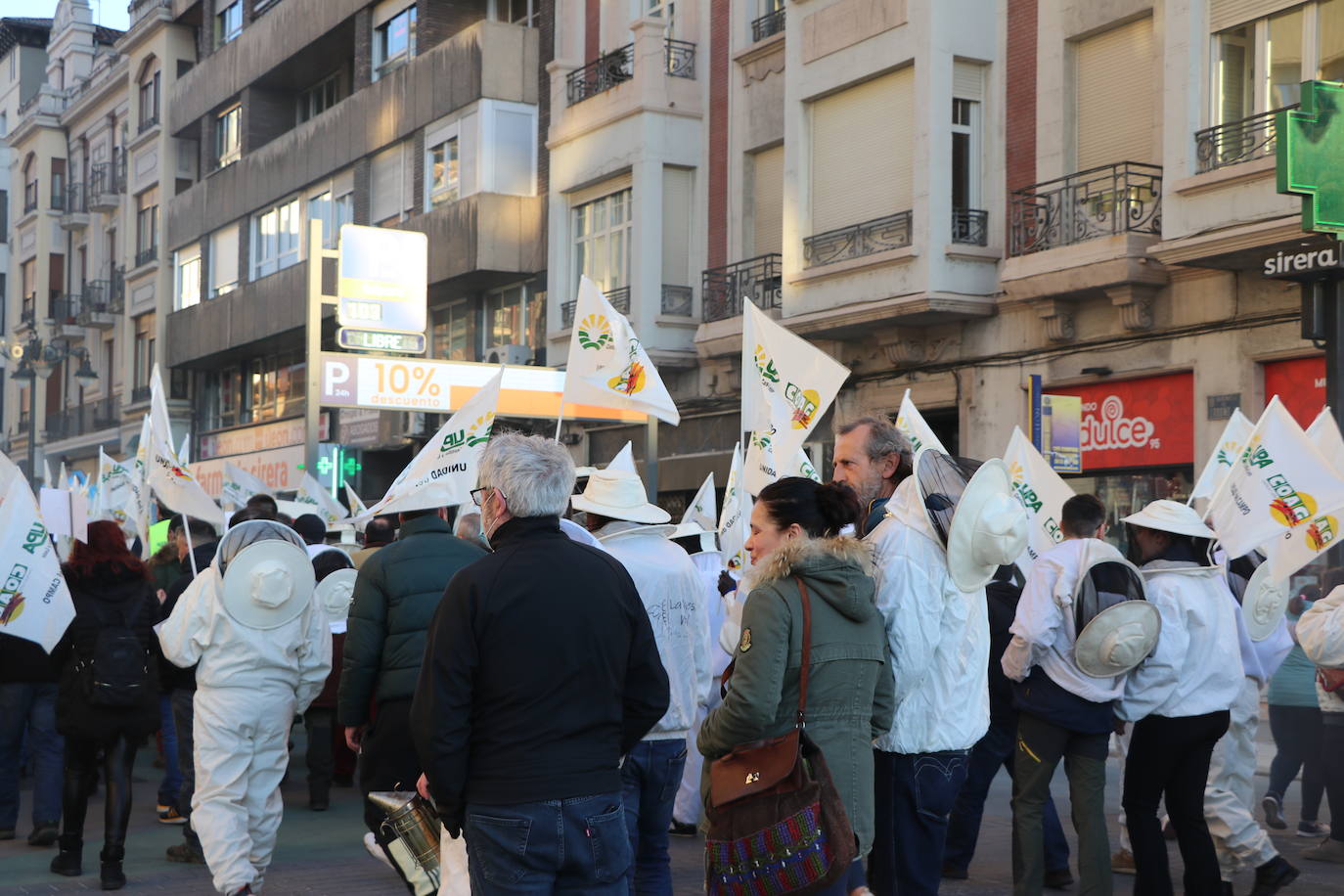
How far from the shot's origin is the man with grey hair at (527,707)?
171 inches

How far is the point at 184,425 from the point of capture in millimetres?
39594

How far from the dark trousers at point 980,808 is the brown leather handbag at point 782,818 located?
128 inches

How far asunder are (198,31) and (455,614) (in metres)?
39.4

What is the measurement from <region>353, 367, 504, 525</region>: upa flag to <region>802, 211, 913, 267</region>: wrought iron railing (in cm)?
983

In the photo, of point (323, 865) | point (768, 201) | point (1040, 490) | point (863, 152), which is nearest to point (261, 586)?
point (323, 865)

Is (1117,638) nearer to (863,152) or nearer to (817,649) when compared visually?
(817,649)

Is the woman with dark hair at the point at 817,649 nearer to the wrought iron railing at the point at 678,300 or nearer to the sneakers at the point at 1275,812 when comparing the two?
the sneakers at the point at 1275,812

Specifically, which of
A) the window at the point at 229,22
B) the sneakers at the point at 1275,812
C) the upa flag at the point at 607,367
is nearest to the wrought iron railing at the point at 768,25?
the upa flag at the point at 607,367

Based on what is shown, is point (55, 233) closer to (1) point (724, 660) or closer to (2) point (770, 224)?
(2) point (770, 224)

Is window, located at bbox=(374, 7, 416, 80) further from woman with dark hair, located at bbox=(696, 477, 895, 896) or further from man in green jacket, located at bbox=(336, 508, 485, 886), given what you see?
woman with dark hair, located at bbox=(696, 477, 895, 896)

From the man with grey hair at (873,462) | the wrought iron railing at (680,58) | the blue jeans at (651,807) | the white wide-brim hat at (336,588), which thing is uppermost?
the wrought iron railing at (680,58)

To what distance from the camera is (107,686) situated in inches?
331

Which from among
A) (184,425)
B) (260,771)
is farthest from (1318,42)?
(184,425)

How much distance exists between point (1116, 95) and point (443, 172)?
13.5m
